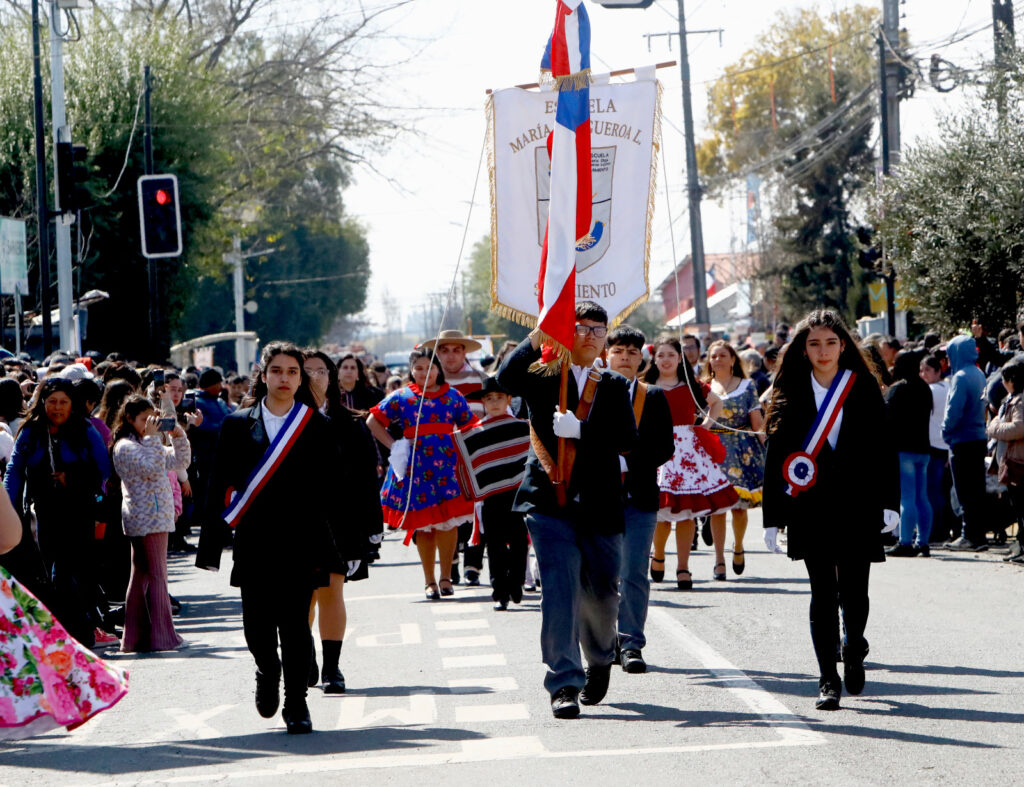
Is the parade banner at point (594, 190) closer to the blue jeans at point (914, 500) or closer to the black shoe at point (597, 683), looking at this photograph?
the black shoe at point (597, 683)

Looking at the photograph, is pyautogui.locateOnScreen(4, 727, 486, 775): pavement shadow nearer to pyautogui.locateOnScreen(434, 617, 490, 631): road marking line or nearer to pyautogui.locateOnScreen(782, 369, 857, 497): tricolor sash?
pyautogui.locateOnScreen(782, 369, 857, 497): tricolor sash

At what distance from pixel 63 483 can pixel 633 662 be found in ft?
12.6

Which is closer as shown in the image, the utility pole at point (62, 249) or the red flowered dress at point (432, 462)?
the red flowered dress at point (432, 462)

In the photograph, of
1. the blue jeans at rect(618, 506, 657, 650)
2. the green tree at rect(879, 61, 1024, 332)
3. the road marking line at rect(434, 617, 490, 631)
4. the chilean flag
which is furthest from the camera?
→ the green tree at rect(879, 61, 1024, 332)

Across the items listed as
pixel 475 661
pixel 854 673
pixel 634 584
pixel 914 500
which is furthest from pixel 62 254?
pixel 854 673

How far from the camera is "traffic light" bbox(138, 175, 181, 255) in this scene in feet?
68.6

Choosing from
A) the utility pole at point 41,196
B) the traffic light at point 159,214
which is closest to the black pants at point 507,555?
the traffic light at point 159,214

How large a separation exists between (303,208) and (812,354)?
49.1m

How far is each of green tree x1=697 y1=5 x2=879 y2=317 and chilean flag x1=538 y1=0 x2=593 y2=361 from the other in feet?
142

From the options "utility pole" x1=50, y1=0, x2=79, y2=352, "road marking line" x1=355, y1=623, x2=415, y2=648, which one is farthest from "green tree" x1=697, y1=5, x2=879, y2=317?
"road marking line" x1=355, y1=623, x2=415, y2=648

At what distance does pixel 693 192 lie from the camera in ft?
124

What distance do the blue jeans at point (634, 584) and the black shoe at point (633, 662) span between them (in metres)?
0.03

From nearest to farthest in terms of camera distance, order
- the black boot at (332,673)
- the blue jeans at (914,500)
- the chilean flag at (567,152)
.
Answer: the chilean flag at (567,152) < the black boot at (332,673) < the blue jeans at (914,500)

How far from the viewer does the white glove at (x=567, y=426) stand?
7.44 metres
